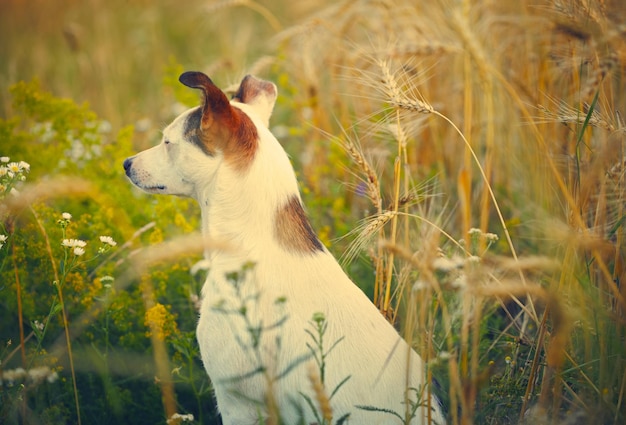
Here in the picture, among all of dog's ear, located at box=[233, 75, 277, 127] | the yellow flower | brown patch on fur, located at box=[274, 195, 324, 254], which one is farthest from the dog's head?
the yellow flower

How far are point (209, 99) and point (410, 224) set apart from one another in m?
1.91

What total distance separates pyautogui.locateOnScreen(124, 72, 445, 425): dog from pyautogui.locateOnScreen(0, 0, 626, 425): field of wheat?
0.74 feet

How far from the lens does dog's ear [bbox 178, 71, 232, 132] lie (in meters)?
2.54

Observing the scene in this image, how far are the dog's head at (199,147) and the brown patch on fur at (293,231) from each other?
28cm

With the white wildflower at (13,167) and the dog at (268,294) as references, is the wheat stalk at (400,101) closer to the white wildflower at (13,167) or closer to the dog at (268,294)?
the dog at (268,294)

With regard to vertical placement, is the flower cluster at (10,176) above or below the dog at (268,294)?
above

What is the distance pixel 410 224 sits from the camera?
13.3 feet

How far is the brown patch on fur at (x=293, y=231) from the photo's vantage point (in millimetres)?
2712

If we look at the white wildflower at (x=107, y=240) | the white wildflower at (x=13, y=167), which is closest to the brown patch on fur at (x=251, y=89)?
the white wildflower at (x=107, y=240)

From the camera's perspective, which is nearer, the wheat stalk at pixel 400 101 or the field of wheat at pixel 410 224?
the field of wheat at pixel 410 224

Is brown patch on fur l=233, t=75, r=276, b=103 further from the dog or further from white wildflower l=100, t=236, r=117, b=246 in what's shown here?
white wildflower l=100, t=236, r=117, b=246

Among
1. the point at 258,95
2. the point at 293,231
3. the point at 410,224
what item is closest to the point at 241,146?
the point at 293,231

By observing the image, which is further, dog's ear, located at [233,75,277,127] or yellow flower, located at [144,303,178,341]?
dog's ear, located at [233,75,277,127]

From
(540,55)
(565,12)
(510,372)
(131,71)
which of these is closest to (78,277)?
(510,372)
